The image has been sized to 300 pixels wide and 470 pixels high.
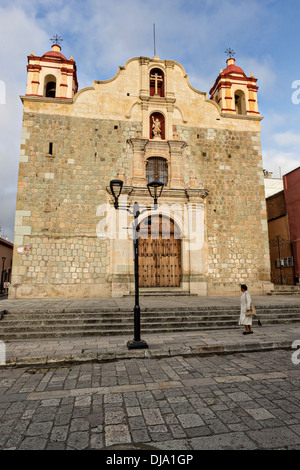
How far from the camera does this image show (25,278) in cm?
1276

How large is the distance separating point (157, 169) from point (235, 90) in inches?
289

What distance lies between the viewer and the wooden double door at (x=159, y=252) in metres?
14.0

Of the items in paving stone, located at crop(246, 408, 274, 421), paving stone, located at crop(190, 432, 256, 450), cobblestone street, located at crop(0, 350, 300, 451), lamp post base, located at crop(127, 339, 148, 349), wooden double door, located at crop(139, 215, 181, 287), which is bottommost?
cobblestone street, located at crop(0, 350, 300, 451)

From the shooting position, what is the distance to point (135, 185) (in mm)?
14172

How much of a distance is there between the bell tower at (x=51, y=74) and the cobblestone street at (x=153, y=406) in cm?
1440

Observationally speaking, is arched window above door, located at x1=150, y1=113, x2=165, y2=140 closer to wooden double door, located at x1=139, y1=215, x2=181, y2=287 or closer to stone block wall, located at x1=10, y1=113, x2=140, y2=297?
stone block wall, located at x1=10, y1=113, x2=140, y2=297

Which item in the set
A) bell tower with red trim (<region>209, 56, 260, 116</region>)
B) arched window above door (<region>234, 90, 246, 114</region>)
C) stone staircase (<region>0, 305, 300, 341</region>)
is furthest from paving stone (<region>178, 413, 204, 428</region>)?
arched window above door (<region>234, 90, 246, 114</region>)

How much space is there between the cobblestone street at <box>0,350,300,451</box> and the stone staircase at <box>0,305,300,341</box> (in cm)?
230

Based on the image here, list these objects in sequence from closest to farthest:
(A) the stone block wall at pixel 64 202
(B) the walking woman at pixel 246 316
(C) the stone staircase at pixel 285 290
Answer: (B) the walking woman at pixel 246 316, (A) the stone block wall at pixel 64 202, (C) the stone staircase at pixel 285 290

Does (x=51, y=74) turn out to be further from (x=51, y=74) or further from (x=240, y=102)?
(x=240, y=102)

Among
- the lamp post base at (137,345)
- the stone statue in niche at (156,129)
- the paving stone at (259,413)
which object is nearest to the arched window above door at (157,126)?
the stone statue in niche at (156,129)

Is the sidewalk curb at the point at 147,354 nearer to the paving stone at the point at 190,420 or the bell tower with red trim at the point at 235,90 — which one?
the paving stone at the point at 190,420

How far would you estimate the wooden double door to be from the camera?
45.9 ft

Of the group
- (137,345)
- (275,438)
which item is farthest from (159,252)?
(275,438)
